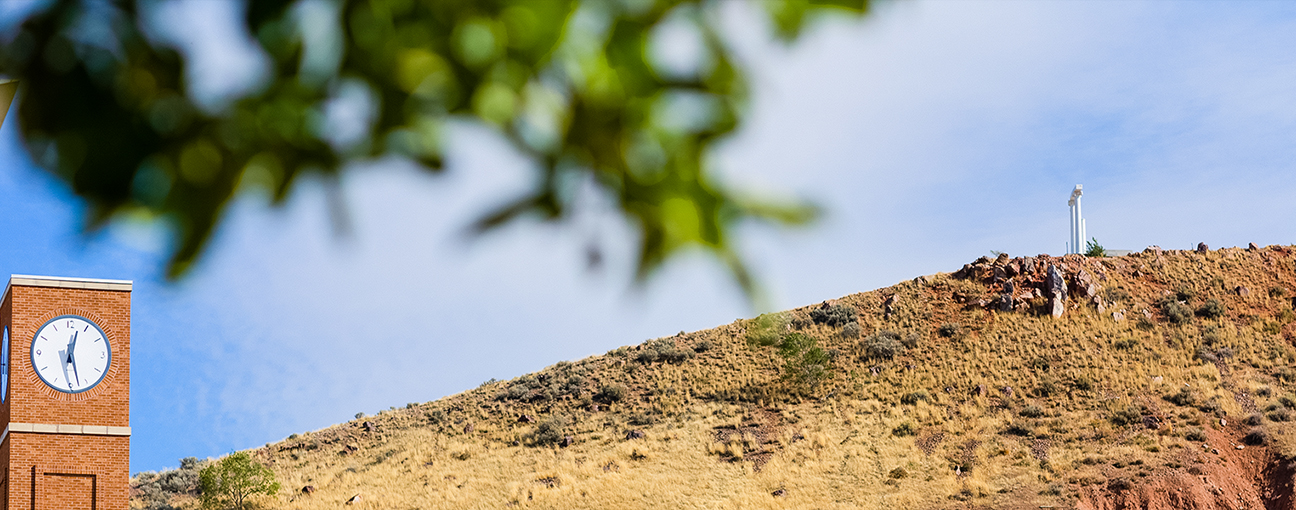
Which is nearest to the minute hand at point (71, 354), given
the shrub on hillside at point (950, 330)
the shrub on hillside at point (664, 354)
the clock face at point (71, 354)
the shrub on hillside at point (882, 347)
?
the clock face at point (71, 354)

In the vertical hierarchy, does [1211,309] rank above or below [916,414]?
above

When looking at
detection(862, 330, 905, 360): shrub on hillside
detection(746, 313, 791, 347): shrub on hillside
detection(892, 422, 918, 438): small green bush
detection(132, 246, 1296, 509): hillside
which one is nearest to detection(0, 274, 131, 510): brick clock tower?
detection(132, 246, 1296, 509): hillside

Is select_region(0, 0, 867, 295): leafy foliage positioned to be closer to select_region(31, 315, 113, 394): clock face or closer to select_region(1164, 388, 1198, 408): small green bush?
select_region(31, 315, 113, 394): clock face

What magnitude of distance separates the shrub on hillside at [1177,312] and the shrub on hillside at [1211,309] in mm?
552

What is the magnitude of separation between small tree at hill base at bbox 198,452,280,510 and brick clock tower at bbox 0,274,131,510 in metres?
16.4

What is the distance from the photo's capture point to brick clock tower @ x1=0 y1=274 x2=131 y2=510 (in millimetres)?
22172

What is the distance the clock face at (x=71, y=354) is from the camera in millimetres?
22516

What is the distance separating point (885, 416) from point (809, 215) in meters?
45.4

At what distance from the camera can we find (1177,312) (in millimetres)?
52906

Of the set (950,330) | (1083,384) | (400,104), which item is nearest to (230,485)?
(1083,384)

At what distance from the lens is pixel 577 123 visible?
157 centimetres

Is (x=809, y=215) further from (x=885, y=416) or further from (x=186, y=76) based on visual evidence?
(x=885, y=416)

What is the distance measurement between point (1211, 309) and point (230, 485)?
42.6 metres

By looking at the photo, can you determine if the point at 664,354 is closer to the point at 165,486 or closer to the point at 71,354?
the point at 165,486
